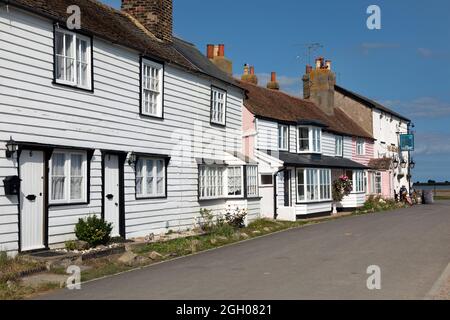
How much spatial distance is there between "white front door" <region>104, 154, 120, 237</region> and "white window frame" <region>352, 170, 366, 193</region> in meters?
24.1

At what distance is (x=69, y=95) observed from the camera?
1502 cm

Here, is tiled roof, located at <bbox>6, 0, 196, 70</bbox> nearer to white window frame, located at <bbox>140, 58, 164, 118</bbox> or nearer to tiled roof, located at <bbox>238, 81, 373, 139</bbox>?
white window frame, located at <bbox>140, 58, 164, 118</bbox>

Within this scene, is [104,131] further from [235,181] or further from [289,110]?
[289,110]

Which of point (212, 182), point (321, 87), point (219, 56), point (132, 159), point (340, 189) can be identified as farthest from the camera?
point (321, 87)

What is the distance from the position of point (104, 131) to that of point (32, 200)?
355cm

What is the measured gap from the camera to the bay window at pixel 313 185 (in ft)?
101

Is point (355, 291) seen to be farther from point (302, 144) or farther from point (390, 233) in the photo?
point (302, 144)

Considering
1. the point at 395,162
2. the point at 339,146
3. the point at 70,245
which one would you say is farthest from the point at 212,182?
the point at 395,162

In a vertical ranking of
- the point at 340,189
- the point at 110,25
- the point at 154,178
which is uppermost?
the point at 110,25

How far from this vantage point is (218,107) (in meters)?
24.2

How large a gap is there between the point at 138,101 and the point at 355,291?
10854mm

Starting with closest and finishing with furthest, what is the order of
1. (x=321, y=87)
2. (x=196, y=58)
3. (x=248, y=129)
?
(x=196, y=58) → (x=248, y=129) → (x=321, y=87)

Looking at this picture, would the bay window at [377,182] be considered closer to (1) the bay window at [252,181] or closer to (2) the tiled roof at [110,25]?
(1) the bay window at [252,181]
